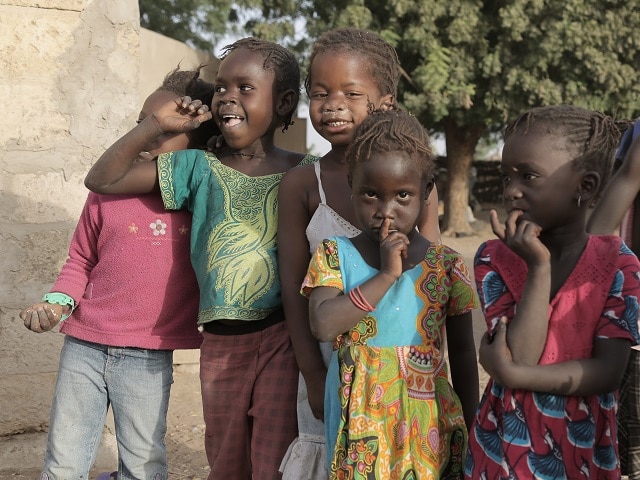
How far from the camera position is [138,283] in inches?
105

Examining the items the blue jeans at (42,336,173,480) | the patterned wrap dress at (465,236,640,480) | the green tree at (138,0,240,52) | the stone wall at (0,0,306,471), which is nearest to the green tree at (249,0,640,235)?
the green tree at (138,0,240,52)

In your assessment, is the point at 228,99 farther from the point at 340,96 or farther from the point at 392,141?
the point at 392,141

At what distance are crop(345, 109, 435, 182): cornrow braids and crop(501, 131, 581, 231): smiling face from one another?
30cm

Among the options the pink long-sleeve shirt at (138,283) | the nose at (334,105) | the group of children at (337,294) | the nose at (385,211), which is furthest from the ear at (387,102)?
the pink long-sleeve shirt at (138,283)

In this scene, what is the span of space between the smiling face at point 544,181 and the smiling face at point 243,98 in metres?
0.91

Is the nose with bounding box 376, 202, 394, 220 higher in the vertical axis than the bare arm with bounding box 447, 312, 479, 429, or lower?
higher

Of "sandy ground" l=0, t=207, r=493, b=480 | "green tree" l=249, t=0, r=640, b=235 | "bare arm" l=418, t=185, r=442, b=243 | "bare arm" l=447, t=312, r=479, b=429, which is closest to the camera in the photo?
"bare arm" l=447, t=312, r=479, b=429

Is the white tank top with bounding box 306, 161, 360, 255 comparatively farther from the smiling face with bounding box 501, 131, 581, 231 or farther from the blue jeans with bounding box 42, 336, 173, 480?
the blue jeans with bounding box 42, 336, 173, 480

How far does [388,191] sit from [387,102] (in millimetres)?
428

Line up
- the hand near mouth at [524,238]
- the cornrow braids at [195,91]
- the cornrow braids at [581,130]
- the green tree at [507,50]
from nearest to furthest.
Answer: the hand near mouth at [524,238], the cornrow braids at [581,130], the cornrow braids at [195,91], the green tree at [507,50]

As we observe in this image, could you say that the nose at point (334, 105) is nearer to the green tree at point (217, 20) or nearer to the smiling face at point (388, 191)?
the smiling face at point (388, 191)

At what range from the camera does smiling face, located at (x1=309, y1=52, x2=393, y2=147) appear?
230cm

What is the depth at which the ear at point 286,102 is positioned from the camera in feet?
8.48

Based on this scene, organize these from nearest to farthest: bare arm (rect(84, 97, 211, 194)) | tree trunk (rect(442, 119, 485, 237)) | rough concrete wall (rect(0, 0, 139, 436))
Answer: bare arm (rect(84, 97, 211, 194))
rough concrete wall (rect(0, 0, 139, 436))
tree trunk (rect(442, 119, 485, 237))
